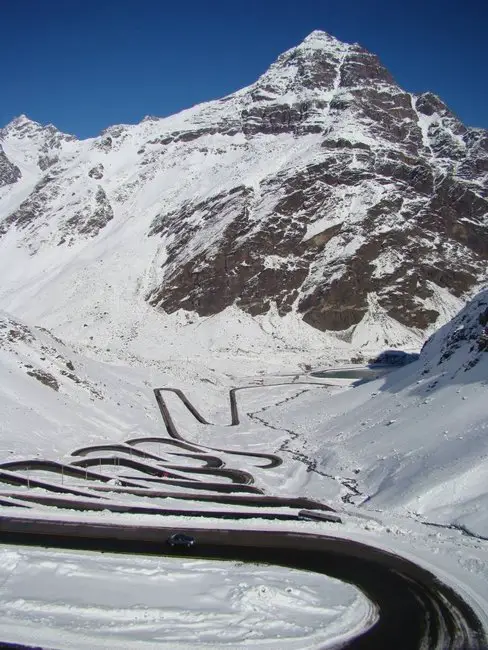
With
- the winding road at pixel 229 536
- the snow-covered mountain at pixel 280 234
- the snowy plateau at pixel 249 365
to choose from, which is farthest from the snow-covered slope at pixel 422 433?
the snow-covered mountain at pixel 280 234

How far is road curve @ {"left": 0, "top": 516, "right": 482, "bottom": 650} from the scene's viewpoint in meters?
17.6

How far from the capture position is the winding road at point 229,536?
60.2ft

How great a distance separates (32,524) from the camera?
26266mm

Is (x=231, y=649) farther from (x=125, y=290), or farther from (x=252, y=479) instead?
(x=125, y=290)

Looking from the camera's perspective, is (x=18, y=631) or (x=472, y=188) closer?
(x=18, y=631)

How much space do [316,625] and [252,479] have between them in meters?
20.8

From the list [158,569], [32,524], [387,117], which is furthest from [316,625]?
[387,117]

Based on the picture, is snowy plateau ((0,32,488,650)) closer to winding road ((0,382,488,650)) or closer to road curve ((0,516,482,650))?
winding road ((0,382,488,650))

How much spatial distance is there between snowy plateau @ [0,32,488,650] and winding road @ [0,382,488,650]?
0.32 m

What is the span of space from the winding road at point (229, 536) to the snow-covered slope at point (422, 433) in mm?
6295

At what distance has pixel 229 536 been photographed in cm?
2595

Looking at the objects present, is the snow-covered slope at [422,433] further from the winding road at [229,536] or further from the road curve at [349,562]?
the road curve at [349,562]

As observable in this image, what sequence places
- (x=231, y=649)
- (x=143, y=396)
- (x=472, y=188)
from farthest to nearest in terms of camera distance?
1. (x=472, y=188)
2. (x=143, y=396)
3. (x=231, y=649)

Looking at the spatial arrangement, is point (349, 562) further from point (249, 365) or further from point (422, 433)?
point (249, 365)
